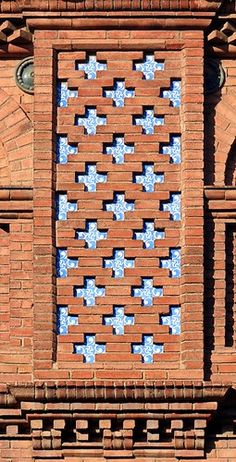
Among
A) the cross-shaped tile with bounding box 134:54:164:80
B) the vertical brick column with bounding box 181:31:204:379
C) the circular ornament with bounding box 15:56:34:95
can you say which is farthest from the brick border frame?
the circular ornament with bounding box 15:56:34:95

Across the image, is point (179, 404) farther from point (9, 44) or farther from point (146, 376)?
point (9, 44)

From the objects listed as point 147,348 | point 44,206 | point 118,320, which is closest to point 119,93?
point 44,206

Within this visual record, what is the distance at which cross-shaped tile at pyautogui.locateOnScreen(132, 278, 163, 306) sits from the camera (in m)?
29.2

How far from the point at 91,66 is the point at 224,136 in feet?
4.14

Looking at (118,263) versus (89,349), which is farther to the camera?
(118,263)

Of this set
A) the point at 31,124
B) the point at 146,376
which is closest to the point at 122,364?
the point at 146,376

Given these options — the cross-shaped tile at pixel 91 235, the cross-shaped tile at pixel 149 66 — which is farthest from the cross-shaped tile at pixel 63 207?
the cross-shaped tile at pixel 149 66

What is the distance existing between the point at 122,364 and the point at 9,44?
2999 millimetres

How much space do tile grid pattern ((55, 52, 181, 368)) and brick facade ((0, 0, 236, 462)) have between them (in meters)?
0.01

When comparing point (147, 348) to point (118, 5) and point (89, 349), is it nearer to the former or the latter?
point (89, 349)

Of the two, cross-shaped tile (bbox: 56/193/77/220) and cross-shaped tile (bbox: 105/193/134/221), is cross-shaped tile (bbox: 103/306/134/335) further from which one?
cross-shaped tile (bbox: 56/193/77/220)

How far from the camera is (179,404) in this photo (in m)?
28.8

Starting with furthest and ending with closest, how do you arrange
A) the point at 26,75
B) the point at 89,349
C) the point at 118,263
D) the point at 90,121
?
the point at 26,75
the point at 90,121
the point at 118,263
the point at 89,349

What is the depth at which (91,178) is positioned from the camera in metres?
29.5
